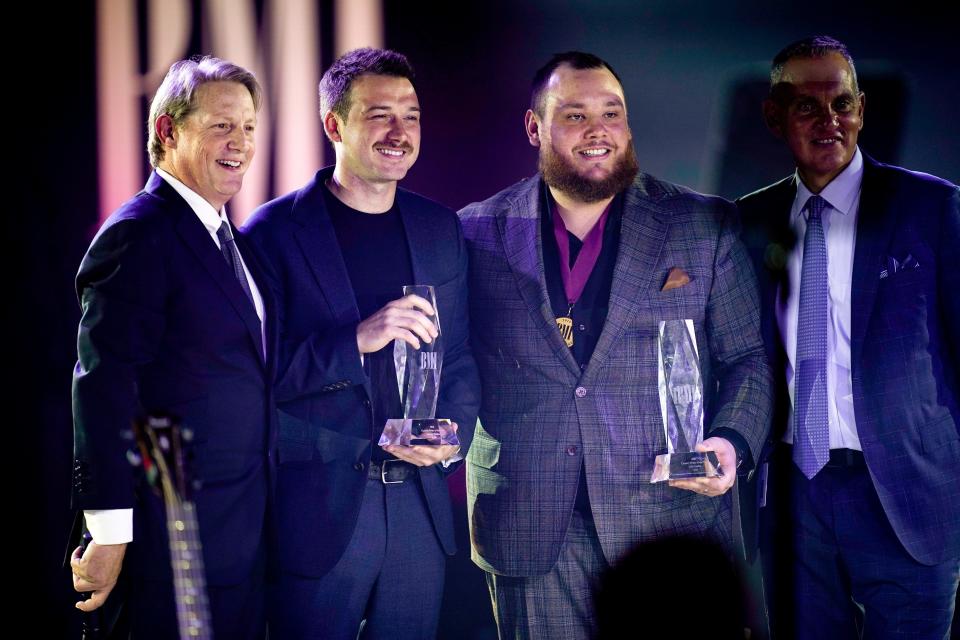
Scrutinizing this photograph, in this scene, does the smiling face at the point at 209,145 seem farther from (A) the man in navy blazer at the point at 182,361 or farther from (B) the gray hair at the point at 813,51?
(B) the gray hair at the point at 813,51

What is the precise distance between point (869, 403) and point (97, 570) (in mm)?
2171

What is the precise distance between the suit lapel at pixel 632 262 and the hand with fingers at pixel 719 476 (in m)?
0.40

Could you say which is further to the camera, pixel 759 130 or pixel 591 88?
pixel 759 130

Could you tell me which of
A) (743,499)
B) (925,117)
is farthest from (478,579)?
(925,117)

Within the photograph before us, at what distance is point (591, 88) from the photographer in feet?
10.1

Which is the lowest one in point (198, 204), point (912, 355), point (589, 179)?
point (912, 355)

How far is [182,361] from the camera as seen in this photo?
2.51m

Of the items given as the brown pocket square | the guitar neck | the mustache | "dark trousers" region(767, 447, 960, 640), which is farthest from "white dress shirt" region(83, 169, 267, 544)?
"dark trousers" region(767, 447, 960, 640)

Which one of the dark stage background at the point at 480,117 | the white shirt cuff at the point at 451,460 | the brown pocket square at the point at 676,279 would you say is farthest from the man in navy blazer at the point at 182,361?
the brown pocket square at the point at 676,279

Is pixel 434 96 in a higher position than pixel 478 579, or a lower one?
higher

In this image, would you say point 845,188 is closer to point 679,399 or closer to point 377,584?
point 679,399

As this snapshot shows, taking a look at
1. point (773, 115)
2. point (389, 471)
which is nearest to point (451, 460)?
point (389, 471)

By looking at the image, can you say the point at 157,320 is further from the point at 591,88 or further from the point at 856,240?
the point at 856,240

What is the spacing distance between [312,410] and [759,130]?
6.68 ft
